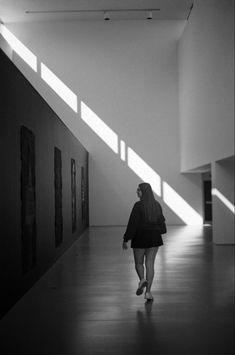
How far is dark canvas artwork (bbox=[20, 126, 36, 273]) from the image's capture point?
767 cm

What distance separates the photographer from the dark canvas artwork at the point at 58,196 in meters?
11.7

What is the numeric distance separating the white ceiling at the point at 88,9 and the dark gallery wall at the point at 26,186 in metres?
10.3

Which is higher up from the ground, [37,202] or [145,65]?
[145,65]

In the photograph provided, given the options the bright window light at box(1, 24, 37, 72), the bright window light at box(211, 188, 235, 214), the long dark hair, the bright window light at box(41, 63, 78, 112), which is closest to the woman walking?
the long dark hair

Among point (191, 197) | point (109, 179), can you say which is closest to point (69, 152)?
point (109, 179)

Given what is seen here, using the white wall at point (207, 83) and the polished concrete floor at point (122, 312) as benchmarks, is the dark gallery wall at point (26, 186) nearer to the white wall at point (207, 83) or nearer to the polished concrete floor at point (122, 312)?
the polished concrete floor at point (122, 312)

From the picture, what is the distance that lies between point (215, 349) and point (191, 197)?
19.1 meters

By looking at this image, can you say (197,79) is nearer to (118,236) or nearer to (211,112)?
(211,112)

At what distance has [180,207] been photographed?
2377 centimetres

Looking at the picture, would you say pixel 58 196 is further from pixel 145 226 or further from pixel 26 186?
pixel 145 226

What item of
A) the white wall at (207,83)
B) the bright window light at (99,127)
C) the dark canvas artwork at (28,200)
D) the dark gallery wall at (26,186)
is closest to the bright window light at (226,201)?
the white wall at (207,83)

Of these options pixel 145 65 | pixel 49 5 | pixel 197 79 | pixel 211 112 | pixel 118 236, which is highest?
pixel 49 5

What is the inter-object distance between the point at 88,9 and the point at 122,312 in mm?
17632

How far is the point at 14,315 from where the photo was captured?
6.46 meters
